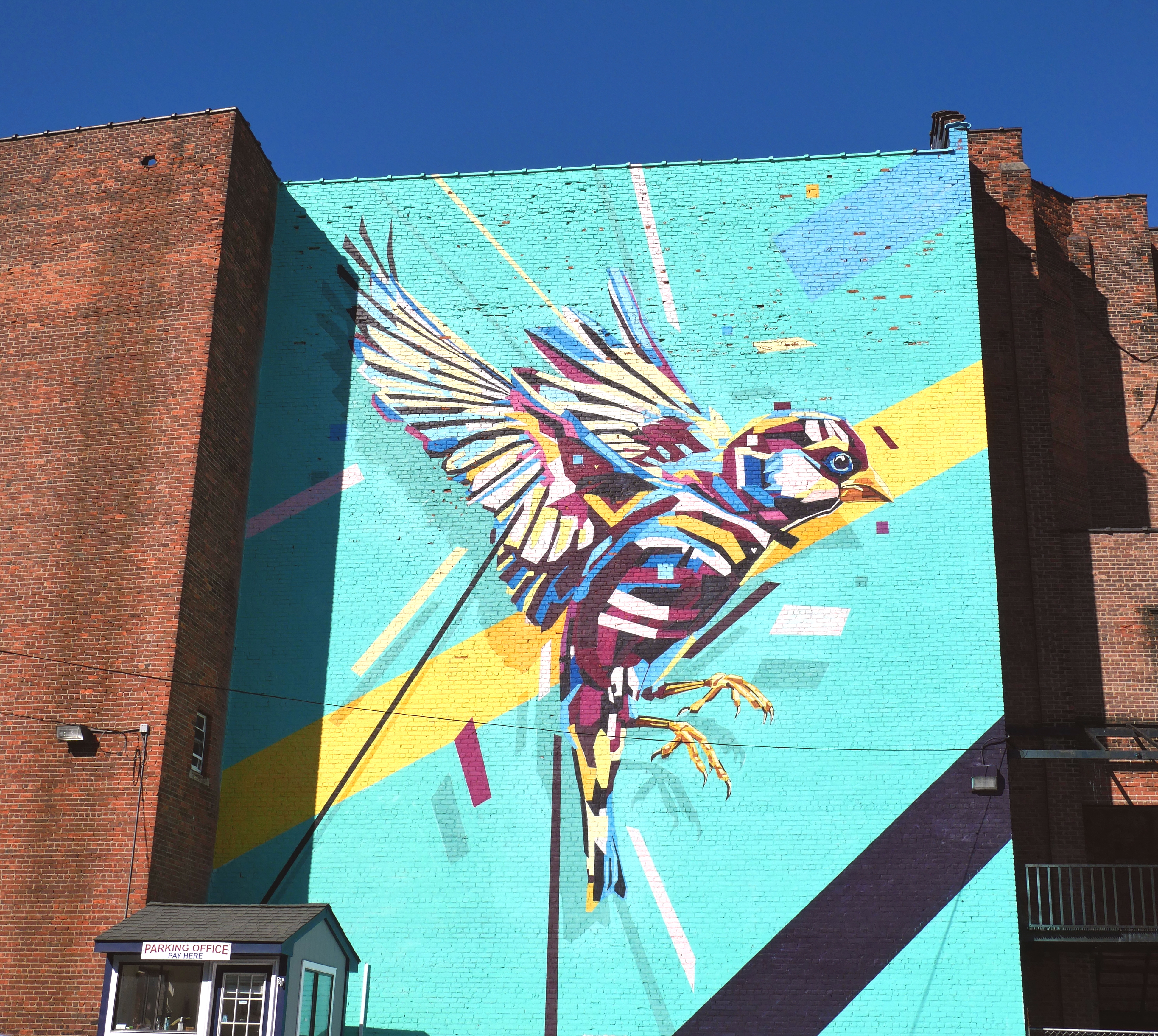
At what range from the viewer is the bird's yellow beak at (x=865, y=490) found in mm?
17594

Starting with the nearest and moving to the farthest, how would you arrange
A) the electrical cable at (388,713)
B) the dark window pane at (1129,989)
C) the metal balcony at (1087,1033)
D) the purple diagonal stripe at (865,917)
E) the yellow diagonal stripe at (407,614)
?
the metal balcony at (1087,1033) → the purple diagonal stripe at (865,917) → the electrical cable at (388,713) → the yellow diagonal stripe at (407,614) → the dark window pane at (1129,989)

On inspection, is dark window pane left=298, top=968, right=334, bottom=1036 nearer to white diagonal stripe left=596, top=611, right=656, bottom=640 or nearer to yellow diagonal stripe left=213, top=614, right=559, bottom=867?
yellow diagonal stripe left=213, top=614, right=559, bottom=867

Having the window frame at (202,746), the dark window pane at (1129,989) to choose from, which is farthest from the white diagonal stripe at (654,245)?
the dark window pane at (1129,989)

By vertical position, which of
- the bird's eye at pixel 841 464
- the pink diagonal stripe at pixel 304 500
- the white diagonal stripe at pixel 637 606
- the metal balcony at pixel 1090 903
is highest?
the bird's eye at pixel 841 464

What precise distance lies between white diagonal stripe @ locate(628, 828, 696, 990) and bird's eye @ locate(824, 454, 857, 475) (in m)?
5.75

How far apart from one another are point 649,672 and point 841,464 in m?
4.06

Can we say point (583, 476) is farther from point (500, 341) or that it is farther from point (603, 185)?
point (603, 185)

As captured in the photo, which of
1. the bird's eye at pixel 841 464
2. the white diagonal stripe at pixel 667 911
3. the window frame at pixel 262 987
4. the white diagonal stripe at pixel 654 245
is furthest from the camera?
the white diagonal stripe at pixel 654 245

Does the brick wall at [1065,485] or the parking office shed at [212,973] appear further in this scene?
the brick wall at [1065,485]

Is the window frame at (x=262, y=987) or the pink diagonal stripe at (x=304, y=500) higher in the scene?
the pink diagonal stripe at (x=304, y=500)

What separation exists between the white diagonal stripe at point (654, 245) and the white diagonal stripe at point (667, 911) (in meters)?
7.57

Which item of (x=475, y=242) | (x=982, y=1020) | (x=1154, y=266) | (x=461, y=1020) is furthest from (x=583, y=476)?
(x=1154, y=266)

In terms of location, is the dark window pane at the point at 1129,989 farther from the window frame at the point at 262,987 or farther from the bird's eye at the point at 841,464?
the window frame at the point at 262,987

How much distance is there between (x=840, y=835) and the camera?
1609 centimetres
